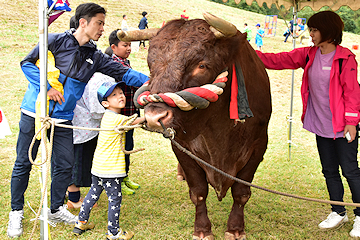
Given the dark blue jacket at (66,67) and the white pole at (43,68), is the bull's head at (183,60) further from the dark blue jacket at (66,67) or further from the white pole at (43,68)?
the dark blue jacket at (66,67)

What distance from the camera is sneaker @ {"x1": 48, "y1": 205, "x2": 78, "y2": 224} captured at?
138 inches

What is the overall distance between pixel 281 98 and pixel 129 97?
25.8ft

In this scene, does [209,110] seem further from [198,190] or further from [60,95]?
[60,95]

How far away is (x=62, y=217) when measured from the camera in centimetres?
355

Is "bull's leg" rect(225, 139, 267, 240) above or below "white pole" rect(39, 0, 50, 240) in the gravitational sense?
below

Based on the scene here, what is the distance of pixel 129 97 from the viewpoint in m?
4.08

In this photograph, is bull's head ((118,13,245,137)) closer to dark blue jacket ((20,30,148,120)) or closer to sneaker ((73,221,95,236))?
dark blue jacket ((20,30,148,120))

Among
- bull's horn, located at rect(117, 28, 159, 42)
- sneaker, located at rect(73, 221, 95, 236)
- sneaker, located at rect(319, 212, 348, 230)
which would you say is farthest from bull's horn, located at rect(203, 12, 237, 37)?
sneaker, located at rect(319, 212, 348, 230)

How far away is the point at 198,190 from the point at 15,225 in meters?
1.97

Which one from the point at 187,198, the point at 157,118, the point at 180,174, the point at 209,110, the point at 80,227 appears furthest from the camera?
the point at 180,174

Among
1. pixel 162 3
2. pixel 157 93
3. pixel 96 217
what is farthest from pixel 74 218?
pixel 162 3

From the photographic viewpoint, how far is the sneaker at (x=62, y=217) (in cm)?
352

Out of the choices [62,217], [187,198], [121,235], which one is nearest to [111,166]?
[121,235]

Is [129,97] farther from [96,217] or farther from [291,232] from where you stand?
[291,232]
